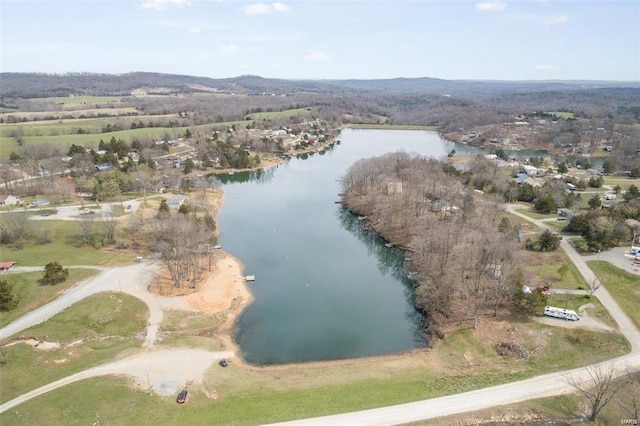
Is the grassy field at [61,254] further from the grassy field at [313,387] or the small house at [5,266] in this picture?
the grassy field at [313,387]

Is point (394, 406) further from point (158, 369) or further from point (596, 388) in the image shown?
point (158, 369)

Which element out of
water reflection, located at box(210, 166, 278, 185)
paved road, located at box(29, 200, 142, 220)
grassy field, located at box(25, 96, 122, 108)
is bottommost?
water reflection, located at box(210, 166, 278, 185)

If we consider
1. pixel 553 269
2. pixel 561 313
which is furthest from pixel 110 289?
pixel 553 269

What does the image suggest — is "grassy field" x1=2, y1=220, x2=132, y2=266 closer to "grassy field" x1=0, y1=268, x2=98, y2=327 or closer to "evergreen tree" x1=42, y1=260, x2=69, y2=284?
"grassy field" x1=0, y1=268, x2=98, y2=327

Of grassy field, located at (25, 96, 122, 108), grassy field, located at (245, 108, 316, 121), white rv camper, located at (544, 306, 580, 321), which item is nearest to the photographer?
white rv camper, located at (544, 306, 580, 321)

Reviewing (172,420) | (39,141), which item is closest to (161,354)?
(172,420)

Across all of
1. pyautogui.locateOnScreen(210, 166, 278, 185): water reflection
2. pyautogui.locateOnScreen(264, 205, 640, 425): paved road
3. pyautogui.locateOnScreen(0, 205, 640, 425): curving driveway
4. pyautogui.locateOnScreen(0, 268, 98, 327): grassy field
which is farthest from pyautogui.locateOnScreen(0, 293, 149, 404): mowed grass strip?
pyautogui.locateOnScreen(210, 166, 278, 185): water reflection

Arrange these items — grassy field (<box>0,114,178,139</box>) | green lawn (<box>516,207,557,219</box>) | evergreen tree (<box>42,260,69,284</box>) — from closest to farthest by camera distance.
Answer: evergreen tree (<box>42,260,69,284</box>)
green lawn (<box>516,207,557,219</box>)
grassy field (<box>0,114,178,139</box>)

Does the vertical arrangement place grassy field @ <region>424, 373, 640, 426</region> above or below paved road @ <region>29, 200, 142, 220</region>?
below
